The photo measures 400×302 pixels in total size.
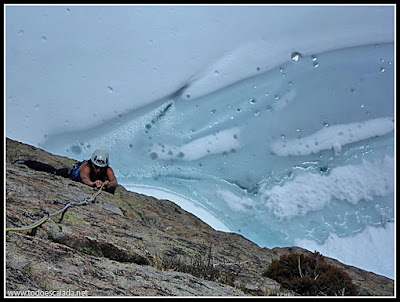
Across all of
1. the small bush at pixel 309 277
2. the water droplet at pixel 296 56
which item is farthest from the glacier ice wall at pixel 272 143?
the small bush at pixel 309 277

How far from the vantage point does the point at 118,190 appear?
8.18 metres

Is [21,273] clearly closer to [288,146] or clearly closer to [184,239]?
[184,239]

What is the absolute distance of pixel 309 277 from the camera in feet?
17.6

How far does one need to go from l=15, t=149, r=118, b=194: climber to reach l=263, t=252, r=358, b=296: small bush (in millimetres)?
3361

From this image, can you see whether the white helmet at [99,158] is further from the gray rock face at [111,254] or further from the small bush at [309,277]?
the small bush at [309,277]

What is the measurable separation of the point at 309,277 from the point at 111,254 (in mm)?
2914

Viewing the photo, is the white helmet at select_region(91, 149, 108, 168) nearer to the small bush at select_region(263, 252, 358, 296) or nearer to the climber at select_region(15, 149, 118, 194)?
the climber at select_region(15, 149, 118, 194)

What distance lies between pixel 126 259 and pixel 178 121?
8751 millimetres

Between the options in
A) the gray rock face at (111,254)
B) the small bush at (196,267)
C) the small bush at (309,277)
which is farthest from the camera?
the small bush at (309,277)

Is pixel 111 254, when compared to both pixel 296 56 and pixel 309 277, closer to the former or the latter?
pixel 309 277

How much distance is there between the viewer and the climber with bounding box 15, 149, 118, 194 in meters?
7.12

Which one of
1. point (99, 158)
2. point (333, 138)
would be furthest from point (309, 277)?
point (333, 138)

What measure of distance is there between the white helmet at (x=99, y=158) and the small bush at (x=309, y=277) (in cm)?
346

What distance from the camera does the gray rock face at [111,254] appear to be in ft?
9.25
